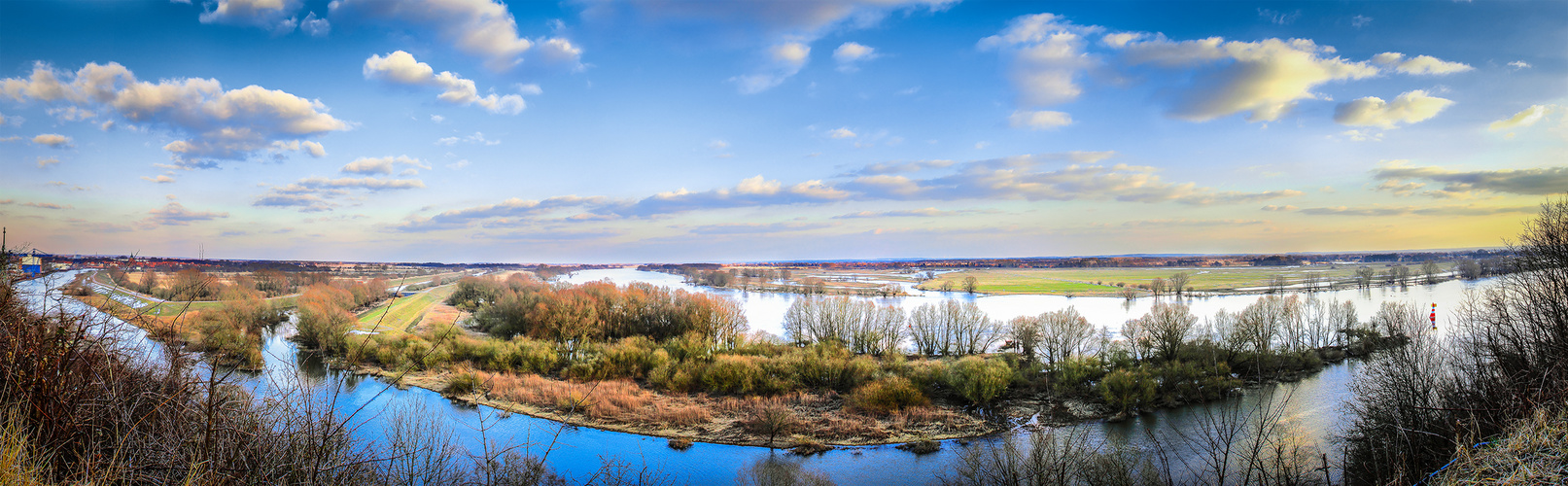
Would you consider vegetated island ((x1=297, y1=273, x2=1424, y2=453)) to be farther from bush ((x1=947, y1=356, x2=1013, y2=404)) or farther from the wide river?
the wide river

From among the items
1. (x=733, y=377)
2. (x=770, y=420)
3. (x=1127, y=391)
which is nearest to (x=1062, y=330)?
(x=1127, y=391)

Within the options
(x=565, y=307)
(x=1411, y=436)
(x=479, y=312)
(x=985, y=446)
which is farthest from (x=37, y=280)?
(x=479, y=312)

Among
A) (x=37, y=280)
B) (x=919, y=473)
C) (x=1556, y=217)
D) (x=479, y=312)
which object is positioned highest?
(x=1556, y=217)

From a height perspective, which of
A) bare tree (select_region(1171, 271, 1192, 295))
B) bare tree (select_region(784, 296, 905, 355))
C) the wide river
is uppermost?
bare tree (select_region(1171, 271, 1192, 295))

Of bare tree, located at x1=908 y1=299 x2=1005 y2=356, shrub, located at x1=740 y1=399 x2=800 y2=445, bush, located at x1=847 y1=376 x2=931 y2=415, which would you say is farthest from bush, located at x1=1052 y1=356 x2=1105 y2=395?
shrub, located at x1=740 y1=399 x2=800 y2=445

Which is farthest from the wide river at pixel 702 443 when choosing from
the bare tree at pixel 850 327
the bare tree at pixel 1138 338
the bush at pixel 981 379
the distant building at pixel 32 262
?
the bare tree at pixel 850 327

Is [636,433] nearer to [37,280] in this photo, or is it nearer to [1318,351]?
[37,280]

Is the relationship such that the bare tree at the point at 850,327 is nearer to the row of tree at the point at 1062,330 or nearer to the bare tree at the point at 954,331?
the row of tree at the point at 1062,330
